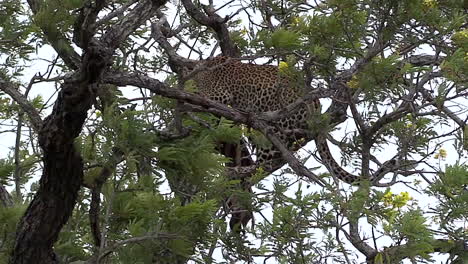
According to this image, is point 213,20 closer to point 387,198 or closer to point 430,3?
point 430,3

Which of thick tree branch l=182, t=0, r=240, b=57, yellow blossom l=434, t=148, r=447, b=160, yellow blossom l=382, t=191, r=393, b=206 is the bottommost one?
yellow blossom l=382, t=191, r=393, b=206

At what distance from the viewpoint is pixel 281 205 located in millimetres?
5875

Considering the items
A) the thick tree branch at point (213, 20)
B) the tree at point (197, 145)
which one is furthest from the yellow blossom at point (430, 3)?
the thick tree branch at point (213, 20)

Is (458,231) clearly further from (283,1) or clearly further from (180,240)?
(283,1)

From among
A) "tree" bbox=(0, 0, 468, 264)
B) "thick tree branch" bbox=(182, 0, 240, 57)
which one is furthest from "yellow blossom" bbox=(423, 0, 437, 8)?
"thick tree branch" bbox=(182, 0, 240, 57)

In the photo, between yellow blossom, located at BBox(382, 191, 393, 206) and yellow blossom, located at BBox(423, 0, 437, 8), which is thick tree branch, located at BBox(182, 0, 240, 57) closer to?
yellow blossom, located at BBox(423, 0, 437, 8)

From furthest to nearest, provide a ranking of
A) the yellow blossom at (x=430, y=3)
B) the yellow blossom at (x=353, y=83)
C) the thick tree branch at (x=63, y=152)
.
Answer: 1. the yellow blossom at (x=353, y=83)
2. the yellow blossom at (x=430, y=3)
3. the thick tree branch at (x=63, y=152)

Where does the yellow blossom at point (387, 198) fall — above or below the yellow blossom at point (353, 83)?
below

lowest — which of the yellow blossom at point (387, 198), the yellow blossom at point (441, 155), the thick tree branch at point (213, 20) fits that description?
the yellow blossom at point (387, 198)

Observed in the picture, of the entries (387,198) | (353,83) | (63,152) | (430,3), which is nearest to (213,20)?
(353,83)

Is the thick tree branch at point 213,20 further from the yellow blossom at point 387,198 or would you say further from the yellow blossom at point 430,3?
the yellow blossom at point 387,198

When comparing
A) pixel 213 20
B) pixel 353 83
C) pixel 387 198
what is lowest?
pixel 387 198

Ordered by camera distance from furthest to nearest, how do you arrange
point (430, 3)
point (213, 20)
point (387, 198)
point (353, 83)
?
1. point (213, 20)
2. point (353, 83)
3. point (430, 3)
4. point (387, 198)

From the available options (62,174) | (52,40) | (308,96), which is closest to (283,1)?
(308,96)
